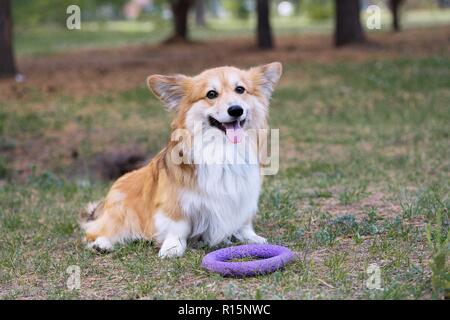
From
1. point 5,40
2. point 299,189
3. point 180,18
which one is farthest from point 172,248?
point 180,18

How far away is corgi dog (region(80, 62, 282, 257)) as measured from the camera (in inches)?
192

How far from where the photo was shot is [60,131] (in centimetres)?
1065

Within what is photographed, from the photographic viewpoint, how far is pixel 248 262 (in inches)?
173

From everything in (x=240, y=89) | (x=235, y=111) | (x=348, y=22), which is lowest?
(x=235, y=111)

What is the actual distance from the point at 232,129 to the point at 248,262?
0.96m

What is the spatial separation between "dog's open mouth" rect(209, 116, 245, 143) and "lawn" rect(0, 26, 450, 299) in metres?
0.85

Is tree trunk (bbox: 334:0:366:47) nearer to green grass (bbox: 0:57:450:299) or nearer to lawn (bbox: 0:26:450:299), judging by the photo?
lawn (bbox: 0:26:450:299)

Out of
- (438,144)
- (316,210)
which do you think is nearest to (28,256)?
(316,210)

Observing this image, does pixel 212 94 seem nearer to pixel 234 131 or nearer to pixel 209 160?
pixel 234 131

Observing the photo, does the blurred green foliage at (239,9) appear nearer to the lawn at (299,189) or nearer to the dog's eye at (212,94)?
the lawn at (299,189)

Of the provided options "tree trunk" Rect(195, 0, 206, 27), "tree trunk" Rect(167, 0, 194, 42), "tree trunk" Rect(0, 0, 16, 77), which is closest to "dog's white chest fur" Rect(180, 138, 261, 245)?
"tree trunk" Rect(0, 0, 16, 77)

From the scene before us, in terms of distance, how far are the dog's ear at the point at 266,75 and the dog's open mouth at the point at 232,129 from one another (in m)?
0.42

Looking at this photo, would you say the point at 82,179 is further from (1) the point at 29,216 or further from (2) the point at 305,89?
(2) the point at 305,89
